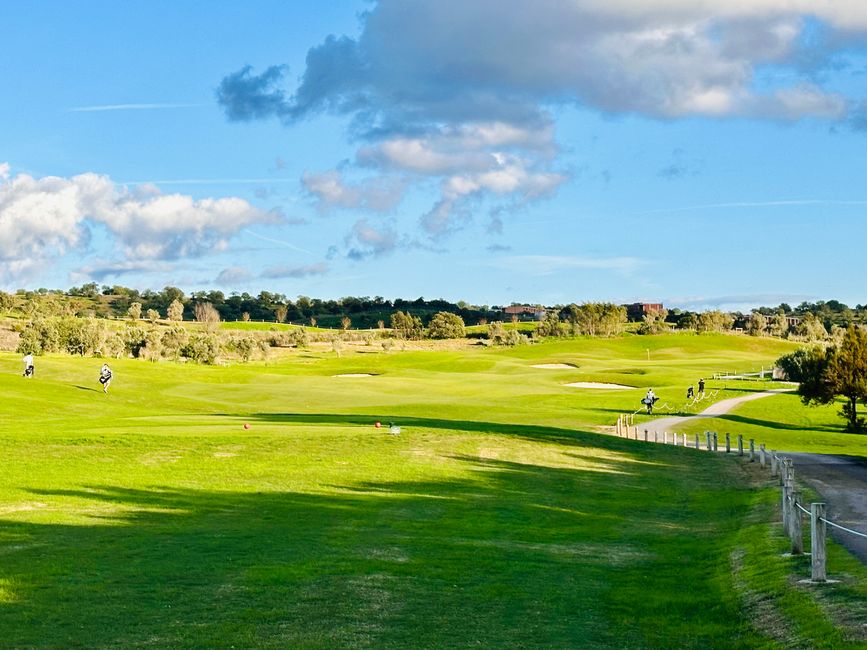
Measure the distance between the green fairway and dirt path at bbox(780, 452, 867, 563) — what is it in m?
1.62

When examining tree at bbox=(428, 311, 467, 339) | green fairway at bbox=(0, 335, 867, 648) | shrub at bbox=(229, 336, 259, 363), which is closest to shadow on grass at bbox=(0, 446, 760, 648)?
green fairway at bbox=(0, 335, 867, 648)

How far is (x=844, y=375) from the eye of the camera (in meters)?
58.3

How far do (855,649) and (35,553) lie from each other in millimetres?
12477

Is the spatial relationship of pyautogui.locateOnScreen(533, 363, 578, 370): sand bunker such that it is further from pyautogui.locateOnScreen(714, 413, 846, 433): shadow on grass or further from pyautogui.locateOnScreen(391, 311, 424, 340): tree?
pyautogui.locateOnScreen(391, 311, 424, 340): tree

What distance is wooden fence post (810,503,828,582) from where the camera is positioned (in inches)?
607

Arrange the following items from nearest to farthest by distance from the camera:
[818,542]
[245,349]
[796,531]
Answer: [818,542]
[796,531]
[245,349]

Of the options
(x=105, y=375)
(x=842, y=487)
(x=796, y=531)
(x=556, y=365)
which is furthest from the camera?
(x=556, y=365)

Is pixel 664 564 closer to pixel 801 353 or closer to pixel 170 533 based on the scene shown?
pixel 170 533

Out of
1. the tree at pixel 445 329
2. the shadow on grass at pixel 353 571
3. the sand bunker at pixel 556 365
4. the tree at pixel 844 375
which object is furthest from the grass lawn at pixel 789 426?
the tree at pixel 445 329

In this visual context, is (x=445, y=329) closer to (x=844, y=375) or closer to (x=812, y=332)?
(x=812, y=332)

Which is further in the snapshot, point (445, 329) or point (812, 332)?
point (445, 329)

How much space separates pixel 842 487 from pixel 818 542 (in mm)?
17421

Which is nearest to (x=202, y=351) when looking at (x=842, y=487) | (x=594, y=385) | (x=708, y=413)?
(x=594, y=385)

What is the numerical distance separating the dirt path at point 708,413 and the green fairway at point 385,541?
16976mm
